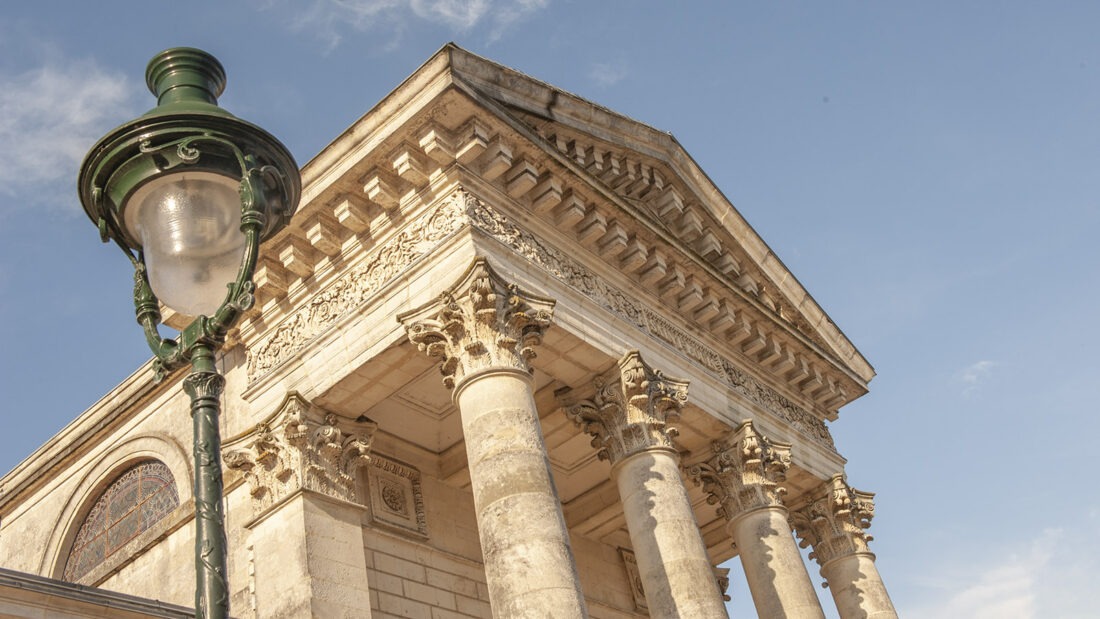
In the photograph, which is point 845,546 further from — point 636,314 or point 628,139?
point 628,139

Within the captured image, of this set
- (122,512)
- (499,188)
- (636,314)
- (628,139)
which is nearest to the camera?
(499,188)

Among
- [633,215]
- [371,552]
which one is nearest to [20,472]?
[371,552]

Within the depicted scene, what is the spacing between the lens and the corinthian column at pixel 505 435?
1052 centimetres

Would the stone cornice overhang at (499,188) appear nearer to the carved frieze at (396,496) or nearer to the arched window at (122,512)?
the carved frieze at (396,496)

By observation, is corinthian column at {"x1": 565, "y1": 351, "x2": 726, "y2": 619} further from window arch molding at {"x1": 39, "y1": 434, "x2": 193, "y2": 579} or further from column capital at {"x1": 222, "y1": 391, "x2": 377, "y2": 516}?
window arch molding at {"x1": 39, "y1": 434, "x2": 193, "y2": 579}

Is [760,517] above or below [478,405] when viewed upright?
below

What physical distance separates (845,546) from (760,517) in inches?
126

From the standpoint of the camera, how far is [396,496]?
47.4 ft

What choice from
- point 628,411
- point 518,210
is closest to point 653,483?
point 628,411

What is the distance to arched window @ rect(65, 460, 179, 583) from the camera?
16250 mm

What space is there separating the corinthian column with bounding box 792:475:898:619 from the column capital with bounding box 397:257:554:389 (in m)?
7.67

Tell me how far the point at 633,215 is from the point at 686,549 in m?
4.60

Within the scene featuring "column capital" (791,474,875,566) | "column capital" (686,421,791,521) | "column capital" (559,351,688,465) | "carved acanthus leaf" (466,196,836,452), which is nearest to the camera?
"carved acanthus leaf" (466,196,836,452)

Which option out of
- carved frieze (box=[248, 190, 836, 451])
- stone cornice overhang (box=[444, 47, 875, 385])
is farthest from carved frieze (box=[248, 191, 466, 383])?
stone cornice overhang (box=[444, 47, 875, 385])
